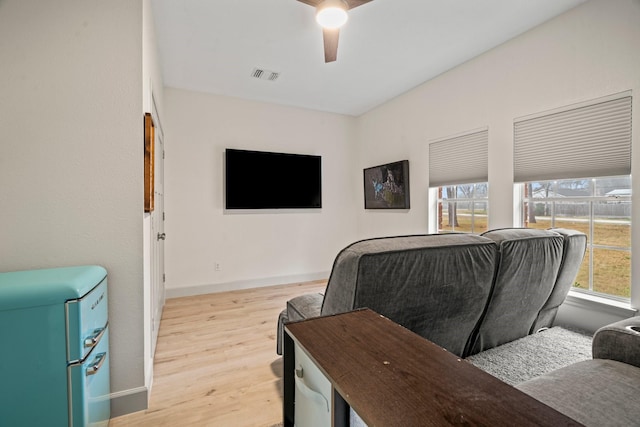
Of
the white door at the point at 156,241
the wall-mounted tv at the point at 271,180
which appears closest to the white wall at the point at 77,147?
the white door at the point at 156,241

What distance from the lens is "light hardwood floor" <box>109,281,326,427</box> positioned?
5.73ft

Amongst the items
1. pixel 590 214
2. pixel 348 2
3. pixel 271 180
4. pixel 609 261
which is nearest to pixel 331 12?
pixel 348 2

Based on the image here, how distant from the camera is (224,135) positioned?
14.1 feet

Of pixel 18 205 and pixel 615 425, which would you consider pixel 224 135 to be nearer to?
pixel 18 205

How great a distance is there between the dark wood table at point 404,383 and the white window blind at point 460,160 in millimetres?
2979

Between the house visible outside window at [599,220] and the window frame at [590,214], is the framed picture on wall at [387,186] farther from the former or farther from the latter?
the house visible outside window at [599,220]

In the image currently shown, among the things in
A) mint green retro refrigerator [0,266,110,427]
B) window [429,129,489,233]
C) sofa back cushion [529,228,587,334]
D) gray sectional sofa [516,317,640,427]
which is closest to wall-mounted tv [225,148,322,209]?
window [429,129,489,233]

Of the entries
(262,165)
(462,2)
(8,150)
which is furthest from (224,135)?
(462,2)

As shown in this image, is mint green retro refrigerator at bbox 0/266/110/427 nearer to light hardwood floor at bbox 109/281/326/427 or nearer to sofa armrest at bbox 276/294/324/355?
light hardwood floor at bbox 109/281/326/427

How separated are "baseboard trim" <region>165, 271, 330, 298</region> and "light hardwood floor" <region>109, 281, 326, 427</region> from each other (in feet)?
0.74

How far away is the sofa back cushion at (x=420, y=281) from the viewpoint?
127 cm

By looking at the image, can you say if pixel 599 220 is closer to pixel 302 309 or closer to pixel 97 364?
pixel 302 309

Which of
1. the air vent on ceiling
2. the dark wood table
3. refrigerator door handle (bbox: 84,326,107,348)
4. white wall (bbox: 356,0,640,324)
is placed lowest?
refrigerator door handle (bbox: 84,326,107,348)

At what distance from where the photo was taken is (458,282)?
1.46m
